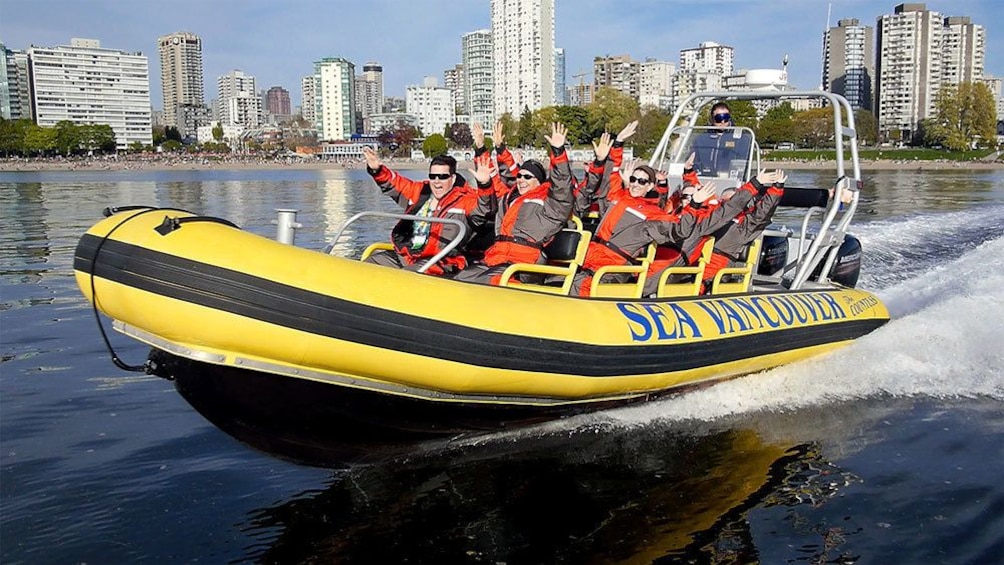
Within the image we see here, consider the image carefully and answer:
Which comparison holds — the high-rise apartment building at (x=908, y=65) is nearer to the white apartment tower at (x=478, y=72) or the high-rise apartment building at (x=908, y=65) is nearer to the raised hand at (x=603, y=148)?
the white apartment tower at (x=478, y=72)

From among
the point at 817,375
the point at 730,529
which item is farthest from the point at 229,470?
the point at 817,375

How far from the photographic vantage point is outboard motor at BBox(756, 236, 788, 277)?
23.8 feet

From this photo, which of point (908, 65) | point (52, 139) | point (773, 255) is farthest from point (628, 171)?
point (908, 65)

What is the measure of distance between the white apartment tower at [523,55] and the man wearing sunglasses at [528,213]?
139650 mm

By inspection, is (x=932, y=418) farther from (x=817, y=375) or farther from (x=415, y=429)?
(x=415, y=429)

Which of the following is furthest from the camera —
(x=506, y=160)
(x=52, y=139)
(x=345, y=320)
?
(x=52, y=139)

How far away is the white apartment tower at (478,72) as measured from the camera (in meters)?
166

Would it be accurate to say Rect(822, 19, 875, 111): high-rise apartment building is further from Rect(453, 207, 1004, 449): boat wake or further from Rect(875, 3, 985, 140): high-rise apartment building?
Rect(453, 207, 1004, 449): boat wake

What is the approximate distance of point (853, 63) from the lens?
14988cm

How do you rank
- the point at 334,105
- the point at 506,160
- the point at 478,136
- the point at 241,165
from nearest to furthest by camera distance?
the point at 478,136
the point at 506,160
the point at 241,165
the point at 334,105

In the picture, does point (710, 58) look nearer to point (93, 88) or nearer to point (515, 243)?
point (93, 88)

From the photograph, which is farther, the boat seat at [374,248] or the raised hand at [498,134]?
the raised hand at [498,134]

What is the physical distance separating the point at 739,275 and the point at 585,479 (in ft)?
7.38

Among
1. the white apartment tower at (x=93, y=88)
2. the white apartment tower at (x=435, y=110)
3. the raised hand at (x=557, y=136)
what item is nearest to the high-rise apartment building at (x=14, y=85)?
the white apartment tower at (x=93, y=88)
